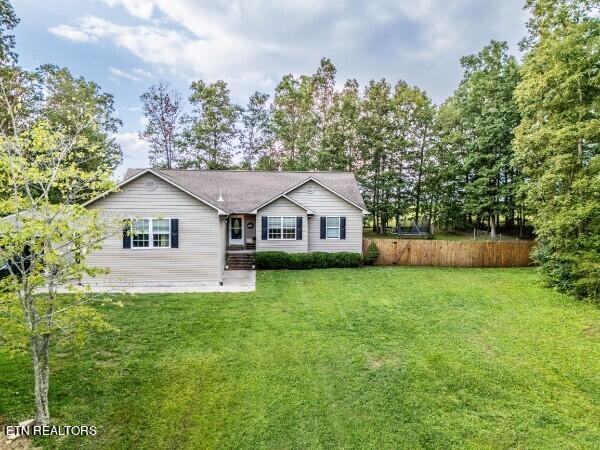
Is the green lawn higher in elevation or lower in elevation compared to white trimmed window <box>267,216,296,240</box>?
lower

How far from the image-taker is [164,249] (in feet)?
47.6

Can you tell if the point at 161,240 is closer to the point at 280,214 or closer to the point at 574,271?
the point at 280,214

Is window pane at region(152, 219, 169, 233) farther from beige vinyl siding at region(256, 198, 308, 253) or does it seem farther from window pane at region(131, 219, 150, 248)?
beige vinyl siding at region(256, 198, 308, 253)

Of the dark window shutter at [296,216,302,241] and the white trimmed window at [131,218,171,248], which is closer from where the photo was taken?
the white trimmed window at [131,218,171,248]

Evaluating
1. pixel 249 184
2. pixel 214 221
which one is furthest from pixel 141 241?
pixel 249 184

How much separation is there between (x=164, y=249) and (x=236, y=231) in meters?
6.22

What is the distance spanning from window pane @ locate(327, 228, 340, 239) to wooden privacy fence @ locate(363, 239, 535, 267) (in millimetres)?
3701

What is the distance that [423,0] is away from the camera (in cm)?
1523

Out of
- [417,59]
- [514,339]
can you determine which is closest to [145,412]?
[514,339]

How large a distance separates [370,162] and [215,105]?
1624cm

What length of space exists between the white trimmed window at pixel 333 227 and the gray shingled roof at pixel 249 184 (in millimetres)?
1637

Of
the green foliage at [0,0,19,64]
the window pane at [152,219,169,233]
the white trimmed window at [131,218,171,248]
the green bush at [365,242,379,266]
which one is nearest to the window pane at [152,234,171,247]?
the white trimmed window at [131,218,171,248]

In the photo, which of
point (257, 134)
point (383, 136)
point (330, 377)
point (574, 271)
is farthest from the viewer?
point (257, 134)

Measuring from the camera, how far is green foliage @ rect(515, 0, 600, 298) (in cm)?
1195
